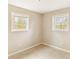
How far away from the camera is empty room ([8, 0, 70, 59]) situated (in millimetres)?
2518

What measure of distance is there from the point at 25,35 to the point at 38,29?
1.11 m

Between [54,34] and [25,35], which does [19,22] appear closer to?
[25,35]

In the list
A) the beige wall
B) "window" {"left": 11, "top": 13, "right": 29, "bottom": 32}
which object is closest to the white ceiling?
the beige wall

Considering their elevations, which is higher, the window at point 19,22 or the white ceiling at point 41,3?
the white ceiling at point 41,3

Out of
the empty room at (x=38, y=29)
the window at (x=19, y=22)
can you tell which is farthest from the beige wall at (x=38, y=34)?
the window at (x=19, y=22)

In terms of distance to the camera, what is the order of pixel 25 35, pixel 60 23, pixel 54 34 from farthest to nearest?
1. pixel 54 34
2. pixel 60 23
3. pixel 25 35

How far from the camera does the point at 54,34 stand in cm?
354

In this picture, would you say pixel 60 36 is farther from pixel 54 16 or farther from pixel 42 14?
pixel 42 14

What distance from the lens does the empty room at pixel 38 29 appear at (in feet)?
8.26

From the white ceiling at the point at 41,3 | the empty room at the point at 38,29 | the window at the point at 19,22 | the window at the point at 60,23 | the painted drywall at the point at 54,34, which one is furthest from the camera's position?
the window at the point at 60,23

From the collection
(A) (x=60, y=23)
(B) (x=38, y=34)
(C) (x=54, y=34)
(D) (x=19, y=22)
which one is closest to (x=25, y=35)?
(D) (x=19, y=22)

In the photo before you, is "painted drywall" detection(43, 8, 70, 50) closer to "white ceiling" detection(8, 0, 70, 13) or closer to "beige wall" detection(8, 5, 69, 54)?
"beige wall" detection(8, 5, 69, 54)

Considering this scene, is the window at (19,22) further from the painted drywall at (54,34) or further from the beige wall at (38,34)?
the painted drywall at (54,34)
